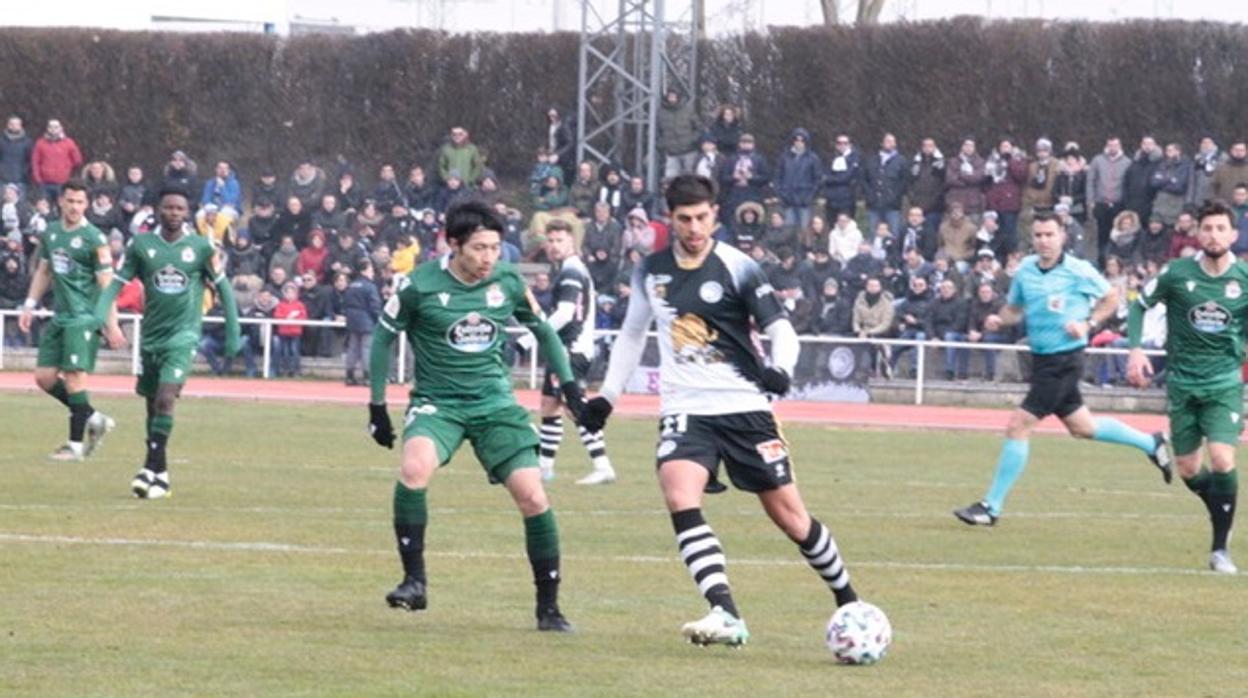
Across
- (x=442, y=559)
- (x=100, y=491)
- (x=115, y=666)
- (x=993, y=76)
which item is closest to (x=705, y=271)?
(x=115, y=666)

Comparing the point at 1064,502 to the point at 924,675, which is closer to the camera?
the point at 924,675

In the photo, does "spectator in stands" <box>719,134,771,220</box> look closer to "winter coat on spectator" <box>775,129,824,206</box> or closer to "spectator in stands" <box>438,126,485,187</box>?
"winter coat on spectator" <box>775,129,824,206</box>

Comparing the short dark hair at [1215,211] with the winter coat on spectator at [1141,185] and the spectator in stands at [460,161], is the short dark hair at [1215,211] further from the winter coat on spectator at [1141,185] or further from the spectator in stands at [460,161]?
the spectator in stands at [460,161]

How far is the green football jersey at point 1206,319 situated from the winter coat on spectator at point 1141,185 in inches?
820

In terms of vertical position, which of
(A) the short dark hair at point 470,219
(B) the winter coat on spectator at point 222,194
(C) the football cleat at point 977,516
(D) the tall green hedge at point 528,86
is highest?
(D) the tall green hedge at point 528,86

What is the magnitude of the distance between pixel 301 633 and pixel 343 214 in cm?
2793

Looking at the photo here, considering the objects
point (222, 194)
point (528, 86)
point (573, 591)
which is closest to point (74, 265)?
point (573, 591)

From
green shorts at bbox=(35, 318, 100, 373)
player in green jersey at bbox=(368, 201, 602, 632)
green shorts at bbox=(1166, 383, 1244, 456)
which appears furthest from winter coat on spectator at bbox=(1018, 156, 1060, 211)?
player in green jersey at bbox=(368, 201, 602, 632)

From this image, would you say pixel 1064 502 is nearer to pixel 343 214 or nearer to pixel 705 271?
pixel 705 271

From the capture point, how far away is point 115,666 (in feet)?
33.2

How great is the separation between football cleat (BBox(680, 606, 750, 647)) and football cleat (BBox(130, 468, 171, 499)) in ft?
25.5

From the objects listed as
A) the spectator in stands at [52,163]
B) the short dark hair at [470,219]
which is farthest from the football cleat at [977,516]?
the spectator in stands at [52,163]

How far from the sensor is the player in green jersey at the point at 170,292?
59.8ft

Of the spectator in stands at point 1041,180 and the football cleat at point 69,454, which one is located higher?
the spectator in stands at point 1041,180
